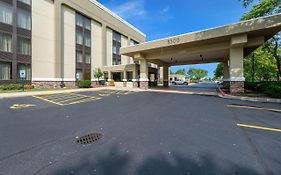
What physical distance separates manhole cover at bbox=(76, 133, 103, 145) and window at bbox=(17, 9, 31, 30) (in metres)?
23.0

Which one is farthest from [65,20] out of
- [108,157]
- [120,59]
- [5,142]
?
[108,157]

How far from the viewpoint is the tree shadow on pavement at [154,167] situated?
2.71 m

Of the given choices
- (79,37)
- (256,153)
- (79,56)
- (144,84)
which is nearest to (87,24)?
(79,37)

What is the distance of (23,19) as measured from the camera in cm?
2027

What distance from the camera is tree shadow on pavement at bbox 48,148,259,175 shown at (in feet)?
8.87

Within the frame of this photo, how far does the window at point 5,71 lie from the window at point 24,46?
7.42 feet

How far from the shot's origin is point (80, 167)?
2869 mm

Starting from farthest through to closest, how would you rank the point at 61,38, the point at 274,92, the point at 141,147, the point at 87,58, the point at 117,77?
the point at 117,77, the point at 87,58, the point at 61,38, the point at 274,92, the point at 141,147

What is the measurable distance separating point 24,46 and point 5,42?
6.33ft

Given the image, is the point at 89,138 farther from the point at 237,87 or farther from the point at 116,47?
the point at 116,47

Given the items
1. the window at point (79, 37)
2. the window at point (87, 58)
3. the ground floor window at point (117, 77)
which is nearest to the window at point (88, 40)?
the window at point (79, 37)

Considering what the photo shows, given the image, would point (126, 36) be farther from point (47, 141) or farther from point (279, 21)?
point (47, 141)

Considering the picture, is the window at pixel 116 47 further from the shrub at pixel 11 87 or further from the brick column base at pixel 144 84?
the shrub at pixel 11 87

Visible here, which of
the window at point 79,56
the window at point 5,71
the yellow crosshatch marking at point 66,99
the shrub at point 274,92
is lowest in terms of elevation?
the yellow crosshatch marking at point 66,99
